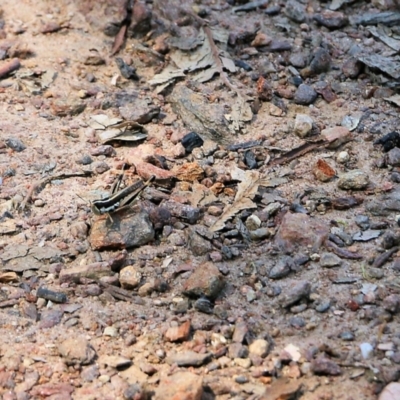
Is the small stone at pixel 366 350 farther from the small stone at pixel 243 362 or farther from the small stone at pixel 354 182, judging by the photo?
the small stone at pixel 354 182

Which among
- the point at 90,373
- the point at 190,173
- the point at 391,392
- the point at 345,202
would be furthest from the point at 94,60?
the point at 391,392

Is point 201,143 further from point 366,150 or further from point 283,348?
point 283,348

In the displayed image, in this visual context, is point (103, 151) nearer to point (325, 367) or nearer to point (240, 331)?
point (240, 331)

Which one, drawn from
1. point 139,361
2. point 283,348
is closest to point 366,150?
point 283,348

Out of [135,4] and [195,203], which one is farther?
[135,4]

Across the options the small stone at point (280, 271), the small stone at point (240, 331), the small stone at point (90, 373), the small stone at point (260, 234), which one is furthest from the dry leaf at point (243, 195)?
the small stone at point (90, 373)

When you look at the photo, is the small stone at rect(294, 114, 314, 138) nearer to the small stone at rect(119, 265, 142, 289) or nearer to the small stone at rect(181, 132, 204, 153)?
the small stone at rect(181, 132, 204, 153)

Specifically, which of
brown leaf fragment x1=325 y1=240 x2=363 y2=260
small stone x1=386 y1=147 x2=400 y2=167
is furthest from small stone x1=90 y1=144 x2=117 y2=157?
small stone x1=386 y1=147 x2=400 y2=167
